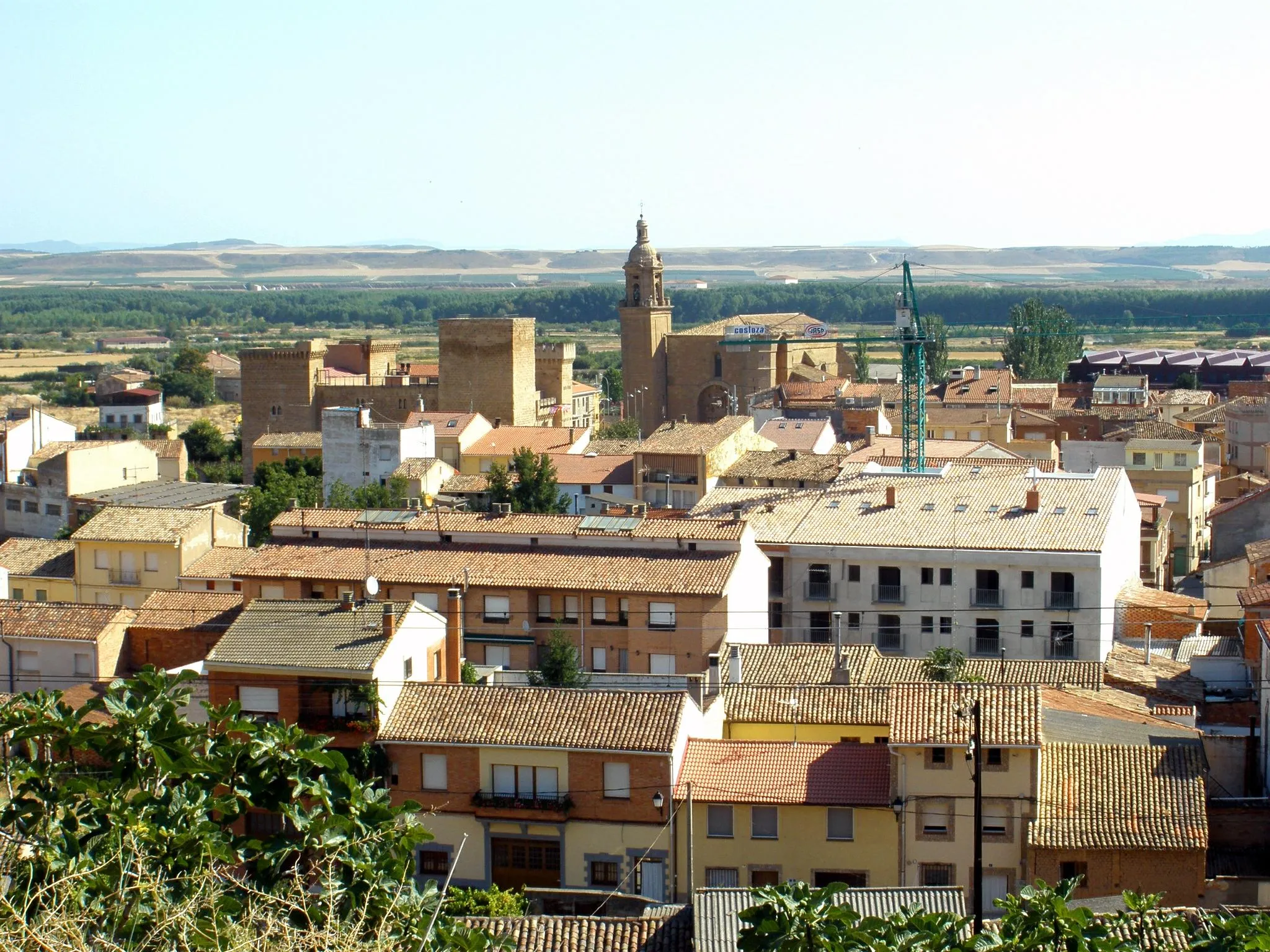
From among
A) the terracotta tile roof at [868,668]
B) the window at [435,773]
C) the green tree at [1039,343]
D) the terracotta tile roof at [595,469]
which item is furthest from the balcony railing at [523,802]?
the green tree at [1039,343]

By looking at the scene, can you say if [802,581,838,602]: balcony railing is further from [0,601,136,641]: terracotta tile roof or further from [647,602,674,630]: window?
[0,601,136,641]: terracotta tile roof

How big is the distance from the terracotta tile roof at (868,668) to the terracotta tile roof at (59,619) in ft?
23.9

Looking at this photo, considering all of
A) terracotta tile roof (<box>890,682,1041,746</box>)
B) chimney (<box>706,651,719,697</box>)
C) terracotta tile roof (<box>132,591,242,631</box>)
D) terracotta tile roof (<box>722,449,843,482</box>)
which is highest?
terracotta tile roof (<box>890,682,1041,746</box>)

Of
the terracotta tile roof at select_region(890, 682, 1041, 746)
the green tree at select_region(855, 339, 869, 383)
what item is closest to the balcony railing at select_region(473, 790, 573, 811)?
the terracotta tile roof at select_region(890, 682, 1041, 746)

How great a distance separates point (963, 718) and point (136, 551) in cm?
1550

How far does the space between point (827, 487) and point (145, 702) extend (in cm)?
1968

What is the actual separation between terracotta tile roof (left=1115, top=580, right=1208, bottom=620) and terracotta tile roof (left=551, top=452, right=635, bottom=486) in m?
11.3

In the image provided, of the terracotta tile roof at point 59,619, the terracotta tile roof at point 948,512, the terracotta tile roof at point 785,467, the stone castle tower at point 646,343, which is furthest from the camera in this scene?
the stone castle tower at point 646,343

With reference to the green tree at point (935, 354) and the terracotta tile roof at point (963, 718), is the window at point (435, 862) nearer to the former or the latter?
the terracotta tile roof at point (963, 718)

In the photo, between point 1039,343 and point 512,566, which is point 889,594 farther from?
point 1039,343

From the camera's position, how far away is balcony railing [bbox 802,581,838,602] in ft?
76.1

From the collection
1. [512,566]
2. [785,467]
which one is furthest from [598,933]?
[785,467]

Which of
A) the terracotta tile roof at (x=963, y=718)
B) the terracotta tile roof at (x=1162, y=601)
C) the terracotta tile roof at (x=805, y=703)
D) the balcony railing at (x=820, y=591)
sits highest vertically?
the terracotta tile roof at (x=963, y=718)

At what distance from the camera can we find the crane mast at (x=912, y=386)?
32625 mm
